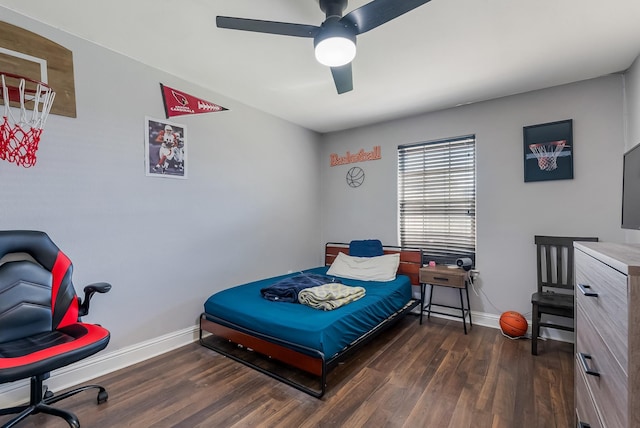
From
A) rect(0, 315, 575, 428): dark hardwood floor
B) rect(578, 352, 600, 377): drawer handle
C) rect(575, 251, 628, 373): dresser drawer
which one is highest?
rect(575, 251, 628, 373): dresser drawer

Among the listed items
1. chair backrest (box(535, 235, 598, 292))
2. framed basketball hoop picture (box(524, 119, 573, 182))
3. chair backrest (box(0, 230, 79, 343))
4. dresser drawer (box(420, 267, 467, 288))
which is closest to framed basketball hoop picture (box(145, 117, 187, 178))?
chair backrest (box(0, 230, 79, 343))

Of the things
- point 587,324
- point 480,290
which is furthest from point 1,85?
point 480,290

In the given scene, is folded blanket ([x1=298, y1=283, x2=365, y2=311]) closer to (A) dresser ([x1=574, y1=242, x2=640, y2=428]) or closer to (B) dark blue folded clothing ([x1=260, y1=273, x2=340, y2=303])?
(B) dark blue folded clothing ([x1=260, y1=273, x2=340, y2=303])

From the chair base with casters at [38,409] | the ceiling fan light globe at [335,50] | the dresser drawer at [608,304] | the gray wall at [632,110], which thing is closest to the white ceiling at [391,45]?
the gray wall at [632,110]

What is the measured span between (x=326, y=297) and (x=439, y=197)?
84.3 inches

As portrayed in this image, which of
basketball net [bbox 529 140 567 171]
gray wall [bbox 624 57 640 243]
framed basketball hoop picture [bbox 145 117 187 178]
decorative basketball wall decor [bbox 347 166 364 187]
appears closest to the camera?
gray wall [bbox 624 57 640 243]

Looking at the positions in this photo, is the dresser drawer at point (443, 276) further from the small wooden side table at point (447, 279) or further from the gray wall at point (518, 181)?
the gray wall at point (518, 181)

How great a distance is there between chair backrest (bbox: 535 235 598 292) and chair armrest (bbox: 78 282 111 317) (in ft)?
12.5

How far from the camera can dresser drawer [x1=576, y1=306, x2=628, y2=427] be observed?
85 cm

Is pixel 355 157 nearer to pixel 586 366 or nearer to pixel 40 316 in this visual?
pixel 586 366

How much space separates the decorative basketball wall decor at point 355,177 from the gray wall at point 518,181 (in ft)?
0.70

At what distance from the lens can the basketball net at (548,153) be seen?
2943 millimetres

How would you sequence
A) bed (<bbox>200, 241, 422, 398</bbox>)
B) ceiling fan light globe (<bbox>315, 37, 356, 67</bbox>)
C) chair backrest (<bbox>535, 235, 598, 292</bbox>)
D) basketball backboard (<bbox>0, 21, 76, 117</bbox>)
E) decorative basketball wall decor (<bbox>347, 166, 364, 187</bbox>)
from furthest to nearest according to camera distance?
decorative basketball wall decor (<bbox>347, 166, 364, 187</bbox>), chair backrest (<bbox>535, 235, 598, 292</bbox>), bed (<bbox>200, 241, 422, 398</bbox>), basketball backboard (<bbox>0, 21, 76, 117</bbox>), ceiling fan light globe (<bbox>315, 37, 356, 67</bbox>)

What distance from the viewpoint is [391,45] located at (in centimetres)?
227
